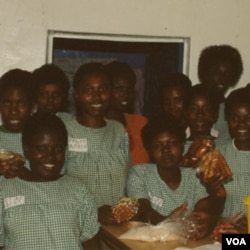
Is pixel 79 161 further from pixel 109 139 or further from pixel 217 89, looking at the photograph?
pixel 217 89

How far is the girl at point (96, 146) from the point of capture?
2.80 meters

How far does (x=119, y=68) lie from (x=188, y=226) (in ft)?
4.58

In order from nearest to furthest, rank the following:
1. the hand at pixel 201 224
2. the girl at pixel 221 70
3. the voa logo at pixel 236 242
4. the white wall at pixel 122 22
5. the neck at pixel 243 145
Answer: the voa logo at pixel 236 242
the hand at pixel 201 224
the neck at pixel 243 145
the girl at pixel 221 70
the white wall at pixel 122 22

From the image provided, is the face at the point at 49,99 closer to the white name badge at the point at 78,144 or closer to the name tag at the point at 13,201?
the white name badge at the point at 78,144

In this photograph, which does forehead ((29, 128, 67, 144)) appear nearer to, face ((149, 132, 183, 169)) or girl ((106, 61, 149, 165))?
face ((149, 132, 183, 169))

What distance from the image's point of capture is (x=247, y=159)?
2.82 meters

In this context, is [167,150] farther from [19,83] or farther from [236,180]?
[19,83]

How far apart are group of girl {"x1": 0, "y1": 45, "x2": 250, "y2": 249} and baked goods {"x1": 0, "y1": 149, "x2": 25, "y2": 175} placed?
24mm

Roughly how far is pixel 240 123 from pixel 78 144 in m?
0.89

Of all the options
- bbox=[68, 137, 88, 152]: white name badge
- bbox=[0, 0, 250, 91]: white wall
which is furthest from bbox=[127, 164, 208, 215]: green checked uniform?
bbox=[0, 0, 250, 91]: white wall

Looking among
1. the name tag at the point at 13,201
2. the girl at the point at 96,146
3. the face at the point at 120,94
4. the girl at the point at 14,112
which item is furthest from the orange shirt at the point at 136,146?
the name tag at the point at 13,201

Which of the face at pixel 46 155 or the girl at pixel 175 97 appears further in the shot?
the girl at pixel 175 97

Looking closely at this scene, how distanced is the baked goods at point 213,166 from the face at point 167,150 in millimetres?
182

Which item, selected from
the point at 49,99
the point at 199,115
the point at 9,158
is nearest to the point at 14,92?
the point at 49,99
